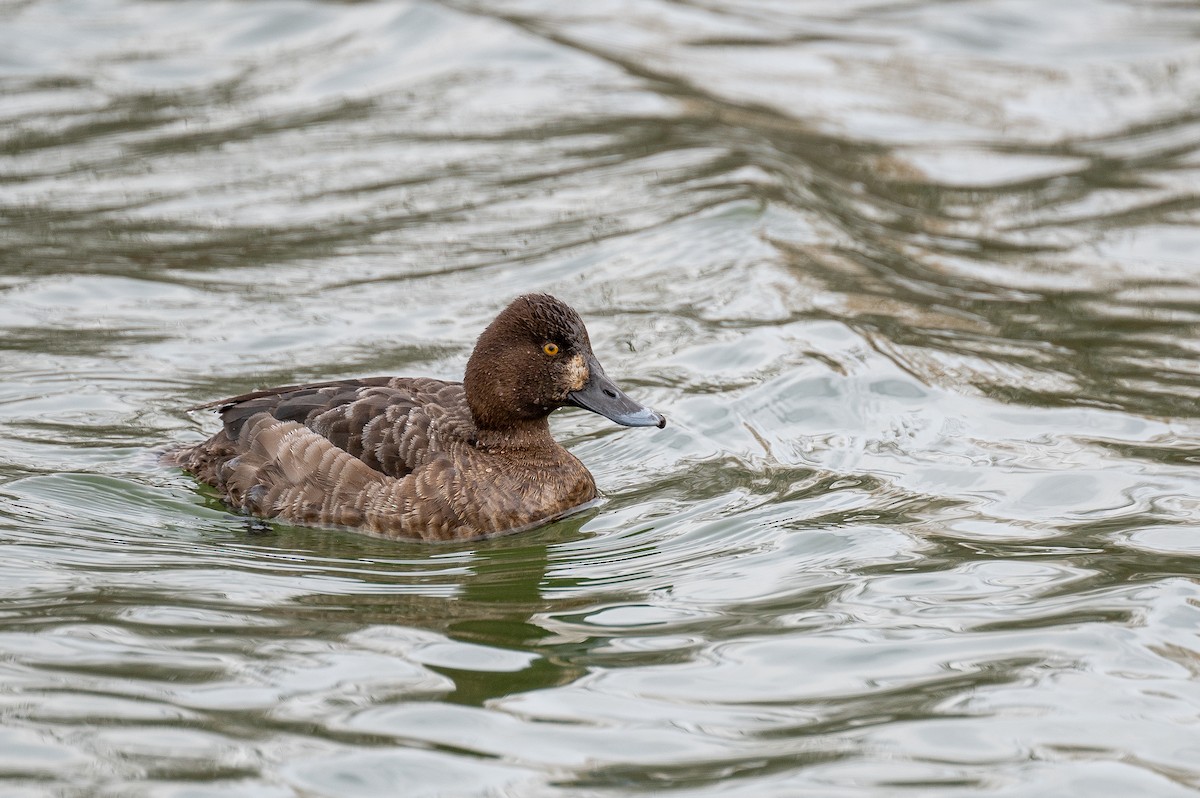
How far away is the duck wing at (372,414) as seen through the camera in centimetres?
766

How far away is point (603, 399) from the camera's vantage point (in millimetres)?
7703

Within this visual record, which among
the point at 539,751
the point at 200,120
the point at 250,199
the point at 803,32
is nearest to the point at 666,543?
the point at 539,751

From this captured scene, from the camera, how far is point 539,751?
214 inches

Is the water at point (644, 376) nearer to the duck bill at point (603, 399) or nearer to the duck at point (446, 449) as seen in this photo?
the duck at point (446, 449)

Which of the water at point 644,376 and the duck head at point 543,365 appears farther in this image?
the duck head at point 543,365

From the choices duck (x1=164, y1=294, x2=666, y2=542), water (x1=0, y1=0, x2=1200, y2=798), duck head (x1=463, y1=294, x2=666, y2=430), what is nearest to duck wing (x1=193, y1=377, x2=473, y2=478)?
duck (x1=164, y1=294, x2=666, y2=542)

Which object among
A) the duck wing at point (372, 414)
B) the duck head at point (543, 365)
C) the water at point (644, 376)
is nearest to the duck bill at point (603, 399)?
the duck head at point (543, 365)

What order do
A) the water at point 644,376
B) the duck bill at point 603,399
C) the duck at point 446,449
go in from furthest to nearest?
1. the duck bill at point 603,399
2. the duck at point 446,449
3. the water at point 644,376

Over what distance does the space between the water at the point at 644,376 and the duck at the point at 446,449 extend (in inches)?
6.3

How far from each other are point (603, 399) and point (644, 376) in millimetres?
1803

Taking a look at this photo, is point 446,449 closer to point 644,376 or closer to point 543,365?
point 543,365

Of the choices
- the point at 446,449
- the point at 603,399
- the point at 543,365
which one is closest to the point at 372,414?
the point at 446,449

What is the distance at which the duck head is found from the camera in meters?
7.64

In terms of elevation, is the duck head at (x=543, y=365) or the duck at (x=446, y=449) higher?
the duck head at (x=543, y=365)
